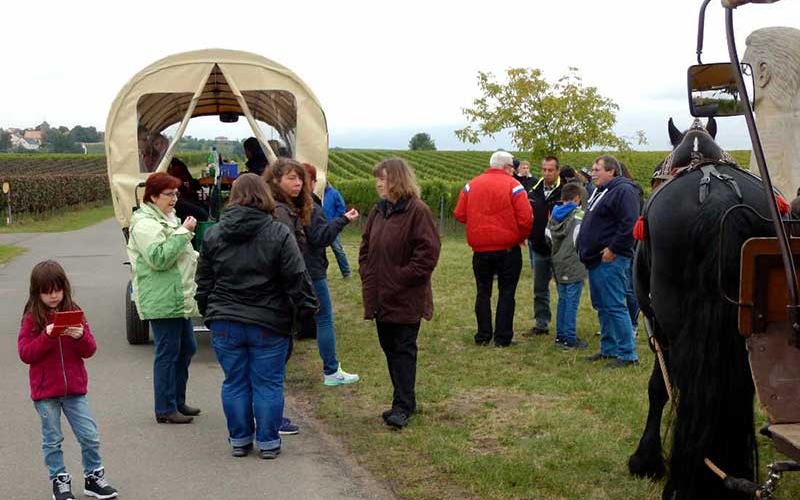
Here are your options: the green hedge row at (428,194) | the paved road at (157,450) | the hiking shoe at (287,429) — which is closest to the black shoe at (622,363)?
the paved road at (157,450)

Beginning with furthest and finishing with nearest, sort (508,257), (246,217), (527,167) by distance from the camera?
(527,167) < (508,257) < (246,217)

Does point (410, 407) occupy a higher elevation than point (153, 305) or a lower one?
lower

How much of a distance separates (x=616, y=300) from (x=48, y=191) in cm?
2783

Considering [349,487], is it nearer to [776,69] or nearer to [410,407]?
[410,407]

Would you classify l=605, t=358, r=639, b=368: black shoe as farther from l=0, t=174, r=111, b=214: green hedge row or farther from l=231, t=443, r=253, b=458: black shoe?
l=0, t=174, r=111, b=214: green hedge row

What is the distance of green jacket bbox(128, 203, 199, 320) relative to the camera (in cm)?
669

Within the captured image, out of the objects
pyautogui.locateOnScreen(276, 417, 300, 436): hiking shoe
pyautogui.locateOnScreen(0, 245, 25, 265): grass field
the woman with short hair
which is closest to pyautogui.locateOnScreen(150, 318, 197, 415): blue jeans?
pyautogui.locateOnScreen(276, 417, 300, 436): hiking shoe

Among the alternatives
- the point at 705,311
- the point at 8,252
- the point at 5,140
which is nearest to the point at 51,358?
the point at 705,311

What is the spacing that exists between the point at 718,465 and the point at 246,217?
3.19 m

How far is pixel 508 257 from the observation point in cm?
967

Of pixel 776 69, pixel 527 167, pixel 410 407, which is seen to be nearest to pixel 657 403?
pixel 410 407

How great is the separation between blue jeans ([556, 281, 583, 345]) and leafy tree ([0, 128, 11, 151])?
13085 centimetres

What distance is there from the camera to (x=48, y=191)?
107ft

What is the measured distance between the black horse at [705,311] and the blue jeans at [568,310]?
4857 millimetres
